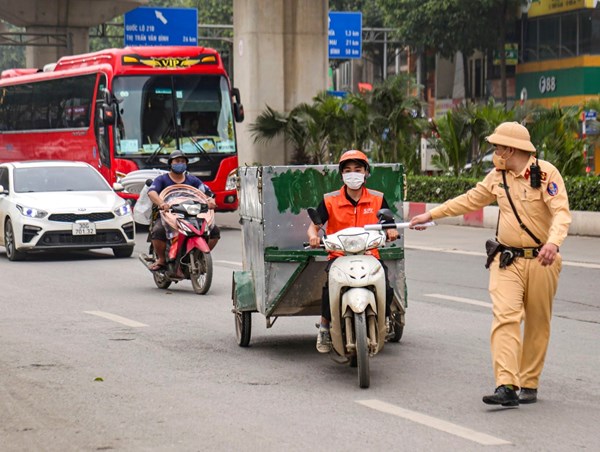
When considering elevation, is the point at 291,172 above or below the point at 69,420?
above

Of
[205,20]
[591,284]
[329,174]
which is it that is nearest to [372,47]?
[205,20]

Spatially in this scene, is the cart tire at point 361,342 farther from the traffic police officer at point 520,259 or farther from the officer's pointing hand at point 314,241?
the traffic police officer at point 520,259

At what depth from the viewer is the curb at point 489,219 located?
22.4 meters

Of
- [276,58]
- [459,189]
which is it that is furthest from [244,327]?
[276,58]

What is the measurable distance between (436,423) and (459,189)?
2002 cm

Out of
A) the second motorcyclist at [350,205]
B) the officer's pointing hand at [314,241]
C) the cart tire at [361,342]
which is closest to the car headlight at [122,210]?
the second motorcyclist at [350,205]

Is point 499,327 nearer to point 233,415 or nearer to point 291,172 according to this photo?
point 233,415

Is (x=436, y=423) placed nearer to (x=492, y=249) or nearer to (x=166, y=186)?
(x=492, y=249)

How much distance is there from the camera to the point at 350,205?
9.06m

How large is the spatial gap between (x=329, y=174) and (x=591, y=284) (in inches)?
255

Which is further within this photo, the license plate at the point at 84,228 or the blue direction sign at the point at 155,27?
the blue direction sign at the point at 155,27

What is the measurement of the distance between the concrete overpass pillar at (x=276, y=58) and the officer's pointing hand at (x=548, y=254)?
98.8 feet

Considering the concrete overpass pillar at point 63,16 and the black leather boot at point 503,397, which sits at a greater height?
the concrete overpass pillar at point 63,16

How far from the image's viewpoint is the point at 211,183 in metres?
27.6
